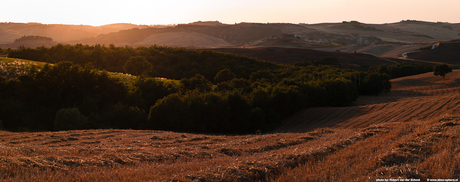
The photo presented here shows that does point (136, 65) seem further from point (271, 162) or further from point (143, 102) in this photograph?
point (271, 162)

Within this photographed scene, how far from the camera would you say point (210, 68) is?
70.2m

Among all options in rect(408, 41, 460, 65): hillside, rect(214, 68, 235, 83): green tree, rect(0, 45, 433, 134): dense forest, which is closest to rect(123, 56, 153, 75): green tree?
rect(214, 68, 235, 83): green tree

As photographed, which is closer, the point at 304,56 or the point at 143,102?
the point at 143,102

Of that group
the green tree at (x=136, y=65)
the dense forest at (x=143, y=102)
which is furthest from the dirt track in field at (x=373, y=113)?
the green tree at (x=136, y=65)

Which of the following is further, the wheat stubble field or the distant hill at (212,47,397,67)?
the distant hill at (212,47,397,67)

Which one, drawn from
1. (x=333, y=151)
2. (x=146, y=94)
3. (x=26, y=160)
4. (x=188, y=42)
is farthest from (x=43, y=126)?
(x=188, y=42)

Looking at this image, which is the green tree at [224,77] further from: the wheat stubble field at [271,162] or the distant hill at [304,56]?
the distant hill at [304,56]

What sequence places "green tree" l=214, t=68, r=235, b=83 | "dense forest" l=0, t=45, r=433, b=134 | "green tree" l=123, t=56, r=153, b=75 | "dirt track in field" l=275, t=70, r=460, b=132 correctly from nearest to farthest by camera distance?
1. "dirt track in field" l=275, t=70, r=460, b=132
2. "dense forest" l=0, t=45, r=433, b=134
3. "green tree" l=123, t=56, r=153, b=75
4. "green tree" l=214, t=68, r=235, b=83

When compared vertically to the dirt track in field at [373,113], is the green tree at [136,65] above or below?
above

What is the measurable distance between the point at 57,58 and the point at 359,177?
6514 centimetres

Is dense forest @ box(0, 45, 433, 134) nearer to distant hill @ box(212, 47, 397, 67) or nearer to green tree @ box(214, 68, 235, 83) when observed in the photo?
green tree @ box(214, 68, 235, 83)

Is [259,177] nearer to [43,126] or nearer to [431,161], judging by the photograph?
[431,161]

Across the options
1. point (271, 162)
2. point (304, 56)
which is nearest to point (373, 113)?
point (271, 162)

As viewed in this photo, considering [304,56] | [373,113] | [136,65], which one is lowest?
[373,113]
